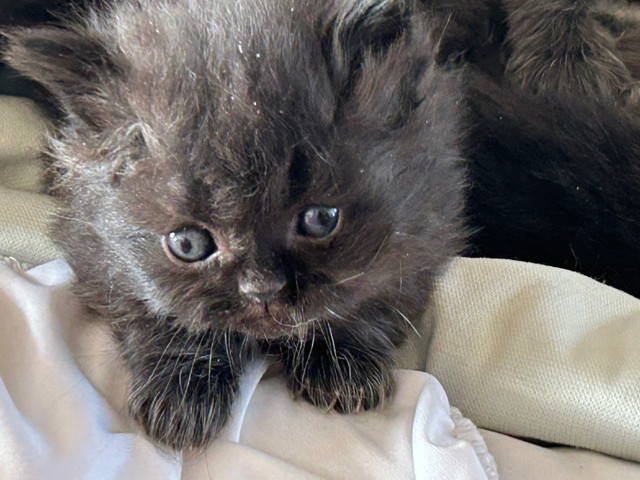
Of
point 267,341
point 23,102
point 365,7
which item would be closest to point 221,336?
point 267,341

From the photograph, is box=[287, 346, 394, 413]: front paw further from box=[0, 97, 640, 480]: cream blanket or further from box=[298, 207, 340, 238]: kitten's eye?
box=[298, 207, 340, 238]: kitten's eye

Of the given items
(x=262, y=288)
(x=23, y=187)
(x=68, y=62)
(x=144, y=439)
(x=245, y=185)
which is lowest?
(x=144, y=439)

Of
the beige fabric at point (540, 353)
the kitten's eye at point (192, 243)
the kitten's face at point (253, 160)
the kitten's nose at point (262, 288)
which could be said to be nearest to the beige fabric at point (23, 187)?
the kitten's face at point (253, 160)

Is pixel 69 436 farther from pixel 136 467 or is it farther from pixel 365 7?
pixel 365 7

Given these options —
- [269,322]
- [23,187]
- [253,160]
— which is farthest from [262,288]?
[23,187]

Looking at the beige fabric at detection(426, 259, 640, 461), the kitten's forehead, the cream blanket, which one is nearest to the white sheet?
the cream blanket

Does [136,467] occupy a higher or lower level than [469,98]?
lower

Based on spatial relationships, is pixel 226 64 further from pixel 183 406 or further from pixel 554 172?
pixel 554 172
